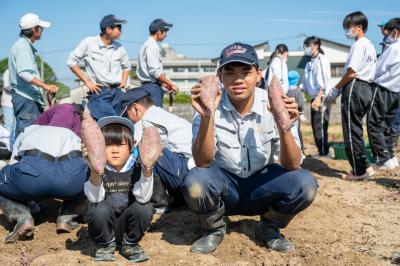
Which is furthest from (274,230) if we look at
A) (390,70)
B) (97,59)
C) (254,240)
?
(97,59)

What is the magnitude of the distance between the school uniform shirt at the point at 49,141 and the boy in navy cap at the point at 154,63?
2489mm

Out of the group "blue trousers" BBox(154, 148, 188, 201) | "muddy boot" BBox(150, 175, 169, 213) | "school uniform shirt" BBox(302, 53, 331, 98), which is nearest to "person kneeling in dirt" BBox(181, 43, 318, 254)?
"blue trousers" BBox(154, 148, 188, 201)

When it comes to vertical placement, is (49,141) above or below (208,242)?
above

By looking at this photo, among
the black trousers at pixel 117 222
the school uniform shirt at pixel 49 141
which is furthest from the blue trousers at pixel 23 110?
the black trousers at pixel 117 222

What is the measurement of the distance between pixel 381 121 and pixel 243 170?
3188 millimetres

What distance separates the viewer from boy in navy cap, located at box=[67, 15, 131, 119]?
17.7 ft

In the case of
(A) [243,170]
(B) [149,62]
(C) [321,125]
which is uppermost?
(B) [149,62]

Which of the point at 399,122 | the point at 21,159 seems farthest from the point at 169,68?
the point at 21,159

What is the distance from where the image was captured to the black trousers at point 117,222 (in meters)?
2.51

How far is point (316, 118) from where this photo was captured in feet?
21.7

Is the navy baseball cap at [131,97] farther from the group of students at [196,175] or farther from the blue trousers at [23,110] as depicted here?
the blue trousers at [23,110]

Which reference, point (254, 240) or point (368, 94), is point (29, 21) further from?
point (368, 94)

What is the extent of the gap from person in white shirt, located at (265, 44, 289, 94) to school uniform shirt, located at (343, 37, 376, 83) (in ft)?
6.37

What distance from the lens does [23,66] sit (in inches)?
192
